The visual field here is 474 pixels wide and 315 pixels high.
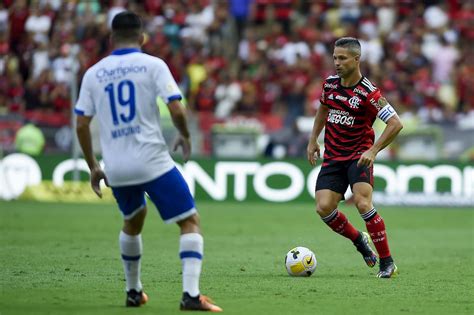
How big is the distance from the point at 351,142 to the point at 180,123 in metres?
3.82

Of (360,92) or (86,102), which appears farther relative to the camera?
(360,92)

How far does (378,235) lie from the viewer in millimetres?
11031

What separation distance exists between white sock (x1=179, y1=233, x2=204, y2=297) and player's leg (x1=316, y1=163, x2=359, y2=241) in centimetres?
343

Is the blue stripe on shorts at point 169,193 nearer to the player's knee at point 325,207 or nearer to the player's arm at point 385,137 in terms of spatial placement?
the player's arm at point 385,137

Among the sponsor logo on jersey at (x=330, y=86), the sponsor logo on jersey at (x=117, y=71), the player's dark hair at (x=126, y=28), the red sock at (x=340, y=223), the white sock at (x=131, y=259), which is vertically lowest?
the red sock at (x=340, y=223)

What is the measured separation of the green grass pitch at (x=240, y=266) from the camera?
867cm

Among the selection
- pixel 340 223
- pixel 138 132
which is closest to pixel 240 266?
pixel 340 223

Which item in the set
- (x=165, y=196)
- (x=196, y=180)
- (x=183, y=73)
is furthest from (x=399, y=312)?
(x=183, y=73)

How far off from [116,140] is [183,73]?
2062cm

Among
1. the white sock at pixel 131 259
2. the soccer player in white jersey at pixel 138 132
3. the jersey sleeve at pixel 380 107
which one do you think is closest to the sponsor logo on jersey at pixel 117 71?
the soccer player in white jersey at pixel 138 132

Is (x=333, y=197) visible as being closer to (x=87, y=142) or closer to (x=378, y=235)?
(x=378, y=235)

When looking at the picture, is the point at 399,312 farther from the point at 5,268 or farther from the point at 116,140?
the point at 5,268

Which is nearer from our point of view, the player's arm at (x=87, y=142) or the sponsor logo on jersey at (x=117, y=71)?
the sponsor logo on jersey at (x=117, y=71)

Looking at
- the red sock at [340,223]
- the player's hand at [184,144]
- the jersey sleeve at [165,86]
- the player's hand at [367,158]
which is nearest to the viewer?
the jersey sleeve at [165,86]
